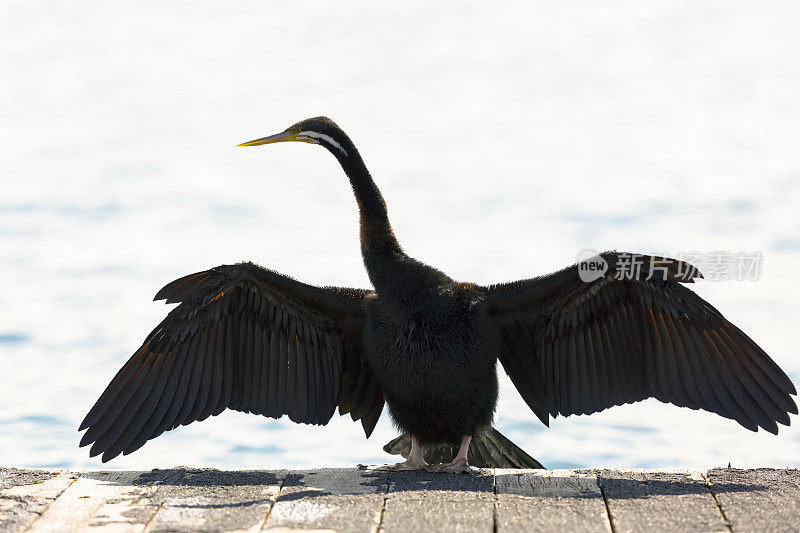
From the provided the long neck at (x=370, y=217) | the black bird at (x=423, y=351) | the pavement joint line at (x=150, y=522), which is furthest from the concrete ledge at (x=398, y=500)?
the long neck at (x=370, y=217)

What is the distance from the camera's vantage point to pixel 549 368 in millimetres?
5574

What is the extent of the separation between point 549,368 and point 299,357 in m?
1.48

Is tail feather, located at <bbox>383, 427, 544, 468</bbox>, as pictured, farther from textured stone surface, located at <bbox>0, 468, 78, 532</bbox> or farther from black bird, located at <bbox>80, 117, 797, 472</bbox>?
textured stone surface, located at <bbox>0, 468, 78, 532</bbox>

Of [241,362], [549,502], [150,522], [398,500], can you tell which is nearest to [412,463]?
[398,500]

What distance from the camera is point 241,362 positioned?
18.5 ft

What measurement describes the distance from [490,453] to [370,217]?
5.19ft

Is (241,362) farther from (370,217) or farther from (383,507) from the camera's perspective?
(383,507)

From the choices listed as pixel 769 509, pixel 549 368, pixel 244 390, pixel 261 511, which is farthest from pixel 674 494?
pixel 244 390

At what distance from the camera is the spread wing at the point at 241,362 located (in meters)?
5.35

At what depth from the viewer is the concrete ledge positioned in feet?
13.6

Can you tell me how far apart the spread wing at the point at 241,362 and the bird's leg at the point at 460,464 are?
0.65m

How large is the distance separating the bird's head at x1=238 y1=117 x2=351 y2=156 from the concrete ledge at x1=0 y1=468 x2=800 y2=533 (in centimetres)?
184

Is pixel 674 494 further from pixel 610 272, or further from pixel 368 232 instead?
pixel 368 232

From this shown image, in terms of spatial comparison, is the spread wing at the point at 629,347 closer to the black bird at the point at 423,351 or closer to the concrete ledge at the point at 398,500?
the black bird at the point at 423,351
